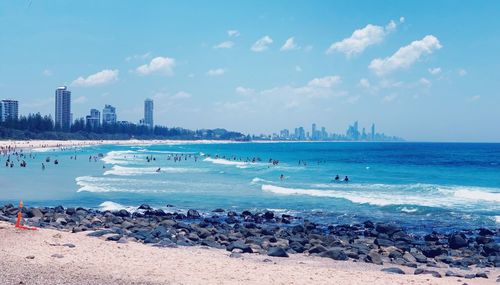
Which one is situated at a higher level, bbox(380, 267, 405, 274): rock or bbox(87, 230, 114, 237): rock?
bbox(87, 230, 114, 237): rock

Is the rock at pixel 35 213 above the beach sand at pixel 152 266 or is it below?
below

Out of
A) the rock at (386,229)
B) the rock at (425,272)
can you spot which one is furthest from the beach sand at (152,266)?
the rock at (386,229)

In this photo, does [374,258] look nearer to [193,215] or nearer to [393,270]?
[393,270]

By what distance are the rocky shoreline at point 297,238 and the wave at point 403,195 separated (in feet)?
23.0

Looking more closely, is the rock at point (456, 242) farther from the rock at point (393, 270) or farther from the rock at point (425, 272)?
the rock at point (393, 270)

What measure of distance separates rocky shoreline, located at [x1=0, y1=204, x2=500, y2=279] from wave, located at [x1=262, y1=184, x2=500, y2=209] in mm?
7002

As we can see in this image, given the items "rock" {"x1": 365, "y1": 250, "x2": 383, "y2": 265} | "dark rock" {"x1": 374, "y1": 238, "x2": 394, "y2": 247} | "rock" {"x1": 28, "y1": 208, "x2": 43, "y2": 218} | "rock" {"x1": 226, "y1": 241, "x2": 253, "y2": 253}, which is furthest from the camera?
"rock" {"x1": 28, "y1": 208, "x2": 43, "y2": 218}

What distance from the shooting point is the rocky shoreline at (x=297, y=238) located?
544 inches

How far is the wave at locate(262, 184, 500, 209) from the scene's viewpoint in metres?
26.5

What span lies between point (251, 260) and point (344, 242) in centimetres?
440

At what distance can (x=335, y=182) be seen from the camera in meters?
39.5

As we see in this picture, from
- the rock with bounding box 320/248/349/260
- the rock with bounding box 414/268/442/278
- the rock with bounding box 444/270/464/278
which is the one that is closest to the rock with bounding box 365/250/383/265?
the rock with bounding box 320/248/349/260

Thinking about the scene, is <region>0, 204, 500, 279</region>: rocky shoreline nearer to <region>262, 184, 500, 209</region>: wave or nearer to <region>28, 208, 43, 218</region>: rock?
<region>28, 208, 43, 218</region>: rock

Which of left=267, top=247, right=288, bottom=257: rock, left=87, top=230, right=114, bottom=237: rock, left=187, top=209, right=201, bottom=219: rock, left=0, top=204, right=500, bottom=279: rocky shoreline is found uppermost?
left=87, top=230, right=114, bottom=237: rock
